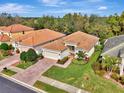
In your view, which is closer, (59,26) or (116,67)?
(116,67)

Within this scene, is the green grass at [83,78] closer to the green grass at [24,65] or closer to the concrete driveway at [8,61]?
the green grass at [24,65]

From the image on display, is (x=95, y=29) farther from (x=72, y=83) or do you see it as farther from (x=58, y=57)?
(x=72, y=83)

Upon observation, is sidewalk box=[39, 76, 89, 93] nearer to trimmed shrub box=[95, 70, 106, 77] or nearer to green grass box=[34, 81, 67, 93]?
green grass box=[34, 81, 67, 93]

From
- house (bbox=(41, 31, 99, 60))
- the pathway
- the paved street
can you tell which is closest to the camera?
the paved street

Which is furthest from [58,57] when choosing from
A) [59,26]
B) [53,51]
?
[59,26]

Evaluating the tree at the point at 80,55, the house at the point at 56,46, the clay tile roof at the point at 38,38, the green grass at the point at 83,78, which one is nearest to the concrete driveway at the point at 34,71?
the green grass at the point at 83,78

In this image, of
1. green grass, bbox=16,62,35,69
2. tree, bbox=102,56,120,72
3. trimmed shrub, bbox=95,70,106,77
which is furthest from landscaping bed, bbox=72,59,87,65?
green grass, bbox=16,62,35,69
